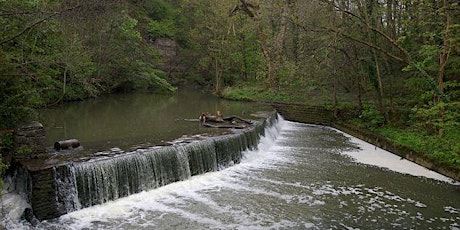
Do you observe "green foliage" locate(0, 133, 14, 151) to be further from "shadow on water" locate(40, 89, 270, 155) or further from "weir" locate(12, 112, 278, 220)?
"shadow on water" locate(40, 89, 270, 155)

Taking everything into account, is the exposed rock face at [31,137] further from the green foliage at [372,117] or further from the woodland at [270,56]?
the green foliage at [372,117]

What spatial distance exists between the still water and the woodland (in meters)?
2.15

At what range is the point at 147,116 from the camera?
61.6 ft

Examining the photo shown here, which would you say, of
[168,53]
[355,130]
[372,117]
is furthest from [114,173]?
[168,53]

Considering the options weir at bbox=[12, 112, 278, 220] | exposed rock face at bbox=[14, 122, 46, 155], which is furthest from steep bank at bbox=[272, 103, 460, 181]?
exposed rock face at bbox=[14, 122, 46, 155]

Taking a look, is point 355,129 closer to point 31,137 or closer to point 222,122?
point 222,122

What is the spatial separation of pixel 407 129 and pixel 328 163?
16.2 feet

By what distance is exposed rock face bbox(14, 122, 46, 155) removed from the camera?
8.30 m

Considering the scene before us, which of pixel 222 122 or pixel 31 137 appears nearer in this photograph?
pixel 31 137

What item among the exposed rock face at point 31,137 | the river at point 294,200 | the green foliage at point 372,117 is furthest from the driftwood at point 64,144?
the green foliage at point 372,117

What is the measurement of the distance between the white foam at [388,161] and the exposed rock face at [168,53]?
27.0 meters

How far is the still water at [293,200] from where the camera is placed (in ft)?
25.5

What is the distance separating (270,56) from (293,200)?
764 inches

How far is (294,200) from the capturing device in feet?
29.8
